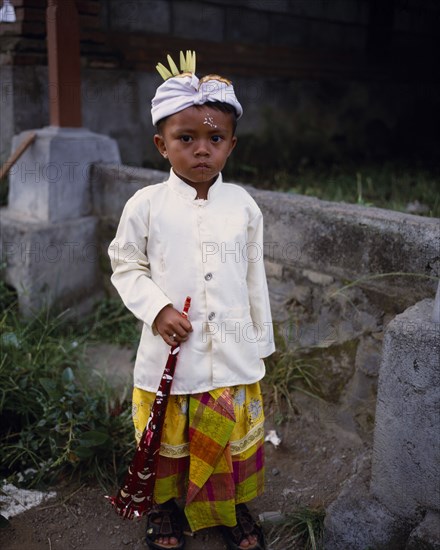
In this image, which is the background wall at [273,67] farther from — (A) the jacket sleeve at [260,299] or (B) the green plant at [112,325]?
(A) the jacket sleeve at [260,299]

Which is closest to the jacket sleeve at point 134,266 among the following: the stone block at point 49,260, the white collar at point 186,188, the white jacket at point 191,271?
the white jacket at point 191,271

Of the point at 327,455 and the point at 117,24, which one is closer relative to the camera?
the point at 327,455

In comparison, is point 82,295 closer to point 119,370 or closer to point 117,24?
point 119,370

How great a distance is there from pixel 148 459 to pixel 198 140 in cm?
103

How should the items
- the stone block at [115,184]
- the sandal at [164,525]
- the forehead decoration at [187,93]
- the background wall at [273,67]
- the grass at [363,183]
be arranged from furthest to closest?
the background wall at [273,67], the grass at [363,183], the stone block at [115,184], the sandal at [164,525], the forehead decoration at [187,93]

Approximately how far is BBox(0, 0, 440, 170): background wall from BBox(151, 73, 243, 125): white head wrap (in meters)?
2.88

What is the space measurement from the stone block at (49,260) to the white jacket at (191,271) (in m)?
1.80

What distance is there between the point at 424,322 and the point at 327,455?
1.03m

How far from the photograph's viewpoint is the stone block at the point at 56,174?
3.69 meters

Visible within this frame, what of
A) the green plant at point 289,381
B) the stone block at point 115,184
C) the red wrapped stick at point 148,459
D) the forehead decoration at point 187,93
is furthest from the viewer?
the stone block at point 115,184

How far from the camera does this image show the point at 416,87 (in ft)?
24.5

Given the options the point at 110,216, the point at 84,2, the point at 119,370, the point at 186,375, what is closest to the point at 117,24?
the point at 84,2

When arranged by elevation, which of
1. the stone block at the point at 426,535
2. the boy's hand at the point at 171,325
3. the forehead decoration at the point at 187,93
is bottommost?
the stone block at the point at 426,535

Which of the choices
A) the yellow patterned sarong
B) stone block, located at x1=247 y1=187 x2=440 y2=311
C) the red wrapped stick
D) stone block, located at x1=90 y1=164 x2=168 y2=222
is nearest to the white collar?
the red wrapped stick
